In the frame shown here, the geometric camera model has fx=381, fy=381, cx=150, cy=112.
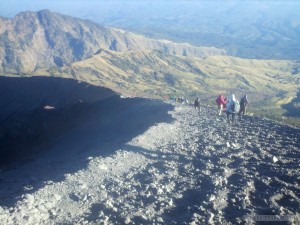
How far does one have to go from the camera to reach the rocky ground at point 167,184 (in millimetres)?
16281

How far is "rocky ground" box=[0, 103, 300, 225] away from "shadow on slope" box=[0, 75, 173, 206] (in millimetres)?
237

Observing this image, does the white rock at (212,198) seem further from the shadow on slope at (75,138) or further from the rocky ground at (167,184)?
the shadow on slope at (75,138)

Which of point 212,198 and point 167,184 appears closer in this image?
point 212,198

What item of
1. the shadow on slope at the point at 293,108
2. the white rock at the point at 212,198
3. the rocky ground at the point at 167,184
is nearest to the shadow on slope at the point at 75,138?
the rocky ground at the point at 167,184

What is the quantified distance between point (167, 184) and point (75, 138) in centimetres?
2252

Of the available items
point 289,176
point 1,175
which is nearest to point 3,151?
point 1,175

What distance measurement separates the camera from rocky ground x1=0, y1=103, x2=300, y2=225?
16281 millimetres

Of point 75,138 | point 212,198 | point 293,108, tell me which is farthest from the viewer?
point 293,108

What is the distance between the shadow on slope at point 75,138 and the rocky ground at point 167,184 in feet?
0.78

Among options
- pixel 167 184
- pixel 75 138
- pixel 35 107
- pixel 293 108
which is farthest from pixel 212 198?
pixel 293 108

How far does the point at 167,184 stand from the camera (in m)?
19.2

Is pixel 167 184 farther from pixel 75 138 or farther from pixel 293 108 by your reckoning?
pixel 293 108

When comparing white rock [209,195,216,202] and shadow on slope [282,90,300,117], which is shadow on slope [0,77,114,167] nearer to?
white rock [209,195,216,202]

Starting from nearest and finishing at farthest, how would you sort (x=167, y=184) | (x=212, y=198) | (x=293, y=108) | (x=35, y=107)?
(x=212, y=198) < (x=167, y=184) < (x=35, y=107) < (x=293, y=108)
